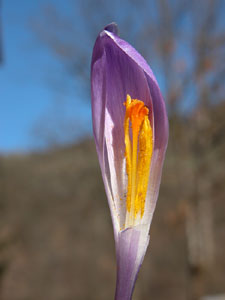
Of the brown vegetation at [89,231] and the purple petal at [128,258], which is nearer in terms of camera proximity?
the purple petal at [128,258]

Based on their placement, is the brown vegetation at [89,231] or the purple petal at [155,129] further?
the brown vegetation at [89,231]

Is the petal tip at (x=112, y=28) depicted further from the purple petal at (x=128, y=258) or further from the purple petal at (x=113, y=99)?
the purple petal at (x=128, y=258)

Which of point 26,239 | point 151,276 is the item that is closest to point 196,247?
point 151,276

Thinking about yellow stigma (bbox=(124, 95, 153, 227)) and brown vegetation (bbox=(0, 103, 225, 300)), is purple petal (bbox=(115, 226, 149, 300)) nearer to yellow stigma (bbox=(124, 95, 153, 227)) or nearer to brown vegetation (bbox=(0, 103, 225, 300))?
yellow stigma (bbox=(124, 95, 153, 227))

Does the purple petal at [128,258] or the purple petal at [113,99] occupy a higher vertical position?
the purple petal at [113,99]

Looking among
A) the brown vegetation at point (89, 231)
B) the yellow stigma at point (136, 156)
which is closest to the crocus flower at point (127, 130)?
the yellow stigma at point (136, 156)

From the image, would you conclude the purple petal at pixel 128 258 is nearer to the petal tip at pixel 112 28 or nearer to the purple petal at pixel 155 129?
the purple petal at pixel 155 129

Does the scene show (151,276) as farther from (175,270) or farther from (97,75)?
(97,75)
